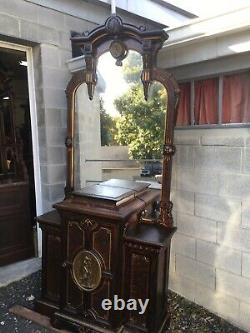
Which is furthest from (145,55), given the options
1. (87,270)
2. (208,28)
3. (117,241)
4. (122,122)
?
(87,270)

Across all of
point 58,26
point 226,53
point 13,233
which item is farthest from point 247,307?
point 58,26

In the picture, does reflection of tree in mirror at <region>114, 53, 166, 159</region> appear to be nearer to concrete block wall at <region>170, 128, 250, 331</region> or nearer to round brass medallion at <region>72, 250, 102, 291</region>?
concrete block wall at <region>170, 128, 250, 331</region>

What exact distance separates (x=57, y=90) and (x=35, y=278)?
2.03m

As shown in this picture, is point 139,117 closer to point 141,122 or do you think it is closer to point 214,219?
point 141,122

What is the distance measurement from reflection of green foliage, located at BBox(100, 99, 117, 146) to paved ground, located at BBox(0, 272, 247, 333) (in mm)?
1583

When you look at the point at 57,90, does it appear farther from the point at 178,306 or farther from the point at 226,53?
the point at 178,306

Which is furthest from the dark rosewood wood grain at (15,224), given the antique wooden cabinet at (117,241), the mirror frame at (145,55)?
the mirror frame at (145,55)

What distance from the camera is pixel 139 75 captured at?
2.43 metres

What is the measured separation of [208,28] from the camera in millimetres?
2146

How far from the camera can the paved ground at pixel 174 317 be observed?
8.11 feet

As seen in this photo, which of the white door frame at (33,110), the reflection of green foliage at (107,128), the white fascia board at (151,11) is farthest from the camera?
the white fascia board at (151,11)

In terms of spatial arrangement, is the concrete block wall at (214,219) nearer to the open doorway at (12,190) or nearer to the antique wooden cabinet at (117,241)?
the antique wooden cabinet at (117,241)

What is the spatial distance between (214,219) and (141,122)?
1.03 metres

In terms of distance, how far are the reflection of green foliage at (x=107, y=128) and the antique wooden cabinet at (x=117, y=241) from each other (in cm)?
37
